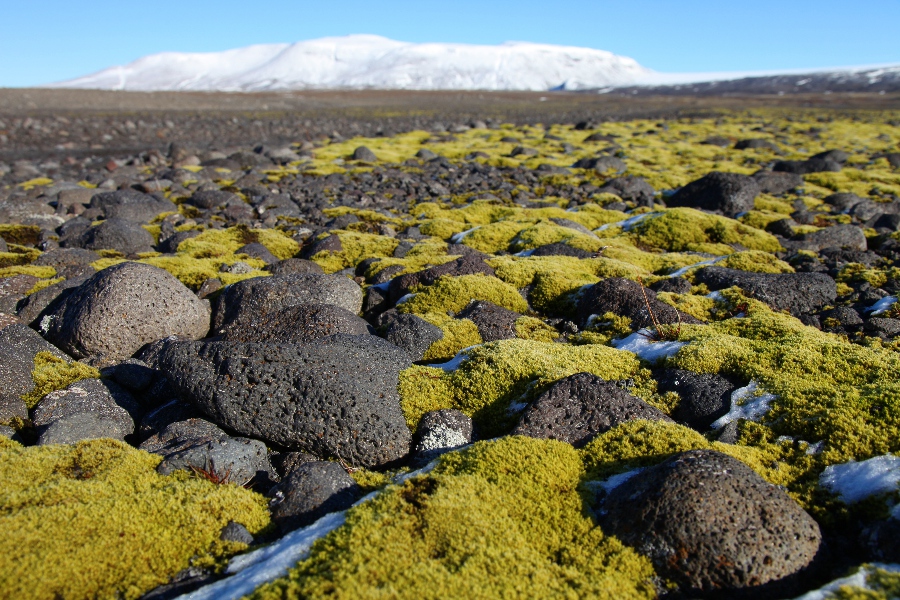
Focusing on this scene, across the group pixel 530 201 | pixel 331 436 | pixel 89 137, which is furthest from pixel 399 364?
pixel 89 137

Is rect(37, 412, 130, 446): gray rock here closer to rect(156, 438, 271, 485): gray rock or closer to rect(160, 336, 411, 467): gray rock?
rect(160, 336, 411, 467): gray rock

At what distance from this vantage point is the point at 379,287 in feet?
35.2

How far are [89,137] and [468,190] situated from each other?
3034 cm

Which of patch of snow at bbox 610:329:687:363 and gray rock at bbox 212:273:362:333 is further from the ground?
gray rock at bbox 212:273:362:333

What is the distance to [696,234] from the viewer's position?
14.1 metres

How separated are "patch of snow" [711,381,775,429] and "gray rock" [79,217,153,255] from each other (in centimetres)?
1229

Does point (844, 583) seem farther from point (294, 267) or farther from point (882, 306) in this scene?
point (294, 267)

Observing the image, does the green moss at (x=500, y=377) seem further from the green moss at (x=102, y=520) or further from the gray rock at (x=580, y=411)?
the green moss at (x=102, y=520)

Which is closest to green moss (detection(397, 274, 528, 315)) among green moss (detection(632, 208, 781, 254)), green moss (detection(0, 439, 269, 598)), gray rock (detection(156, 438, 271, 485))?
gray rock (detection(156, 438, 271, 485))

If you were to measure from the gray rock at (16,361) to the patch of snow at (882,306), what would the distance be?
12088mm

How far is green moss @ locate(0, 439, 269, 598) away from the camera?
4160 mm

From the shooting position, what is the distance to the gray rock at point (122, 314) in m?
8.15

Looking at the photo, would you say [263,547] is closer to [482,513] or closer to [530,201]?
[482,513]

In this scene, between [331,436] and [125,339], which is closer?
[331,436]
